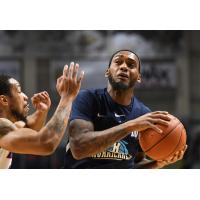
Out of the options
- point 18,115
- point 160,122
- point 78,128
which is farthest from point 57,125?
point 160,122

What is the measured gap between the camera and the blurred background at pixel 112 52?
5.17 m

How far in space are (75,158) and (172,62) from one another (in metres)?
1.29

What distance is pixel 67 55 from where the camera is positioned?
525cm

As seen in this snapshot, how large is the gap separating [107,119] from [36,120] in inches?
25.1

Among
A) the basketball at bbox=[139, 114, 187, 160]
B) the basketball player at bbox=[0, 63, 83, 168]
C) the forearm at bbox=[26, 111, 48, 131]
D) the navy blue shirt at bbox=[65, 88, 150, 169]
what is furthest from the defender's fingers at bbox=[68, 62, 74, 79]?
the basketball at bbox=[139, 114, 187, 160]

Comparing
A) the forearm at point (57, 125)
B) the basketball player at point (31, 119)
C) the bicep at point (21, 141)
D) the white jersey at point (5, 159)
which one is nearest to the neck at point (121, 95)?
the basketball player at point (31, 119)

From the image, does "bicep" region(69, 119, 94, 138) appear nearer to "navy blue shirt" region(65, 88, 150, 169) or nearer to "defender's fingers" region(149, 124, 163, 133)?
"navy blue shirt" region(65, 88, 150, 169)

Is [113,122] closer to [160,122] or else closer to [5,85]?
[160,122]

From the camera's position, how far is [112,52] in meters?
5.21
